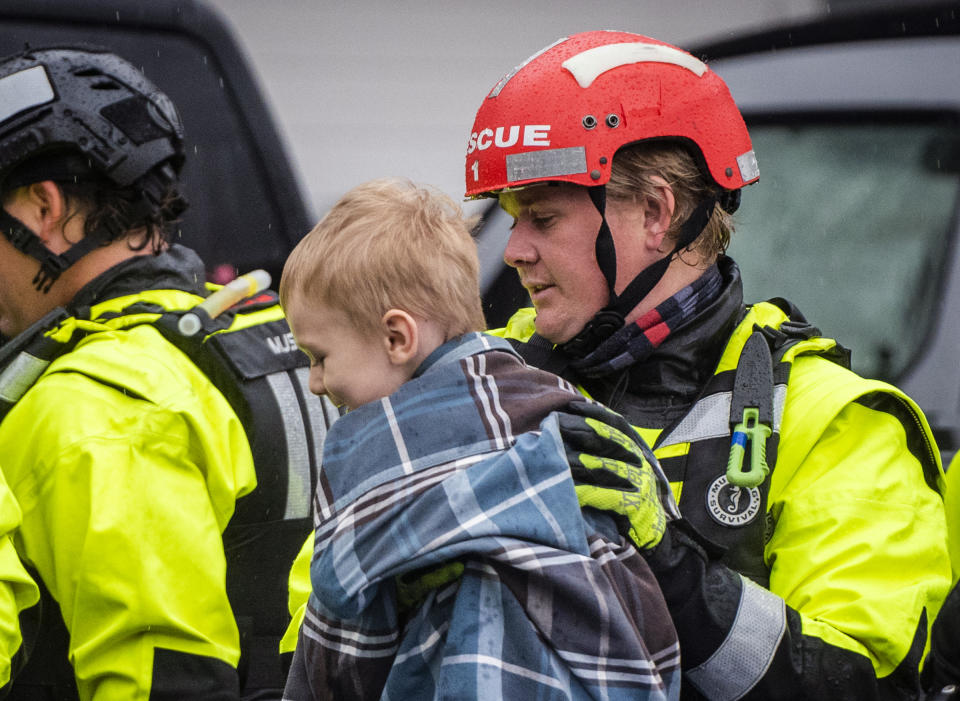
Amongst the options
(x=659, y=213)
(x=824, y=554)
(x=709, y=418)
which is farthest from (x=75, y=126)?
(x=824, y=554)

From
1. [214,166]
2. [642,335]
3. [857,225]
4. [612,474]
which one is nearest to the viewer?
[612,474]

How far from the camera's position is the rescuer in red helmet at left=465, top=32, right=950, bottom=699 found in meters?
1.90

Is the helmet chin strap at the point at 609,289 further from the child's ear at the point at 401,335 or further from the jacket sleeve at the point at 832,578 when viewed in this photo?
the child's ear at the point at 401,335

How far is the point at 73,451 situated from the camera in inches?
94.6

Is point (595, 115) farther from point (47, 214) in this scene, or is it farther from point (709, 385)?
point (47, 214)

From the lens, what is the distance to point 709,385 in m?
2.23

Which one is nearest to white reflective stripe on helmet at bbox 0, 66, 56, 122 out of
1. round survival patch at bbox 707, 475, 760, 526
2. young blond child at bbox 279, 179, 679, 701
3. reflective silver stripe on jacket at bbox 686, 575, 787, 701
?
young blond child at bbox 279, 179, 679, 701

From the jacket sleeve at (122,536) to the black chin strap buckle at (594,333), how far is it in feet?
2.70

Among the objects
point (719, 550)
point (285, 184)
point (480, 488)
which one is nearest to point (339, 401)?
point (480, 488)

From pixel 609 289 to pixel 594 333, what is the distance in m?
0.10

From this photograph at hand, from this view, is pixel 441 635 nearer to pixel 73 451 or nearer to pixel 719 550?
pixel 719 550

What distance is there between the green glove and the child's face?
287mm

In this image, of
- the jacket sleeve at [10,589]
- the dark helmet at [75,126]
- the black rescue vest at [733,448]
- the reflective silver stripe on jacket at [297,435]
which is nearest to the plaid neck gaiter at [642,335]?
the black rescue vest at [733,448]

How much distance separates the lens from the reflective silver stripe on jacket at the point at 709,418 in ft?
7.04
